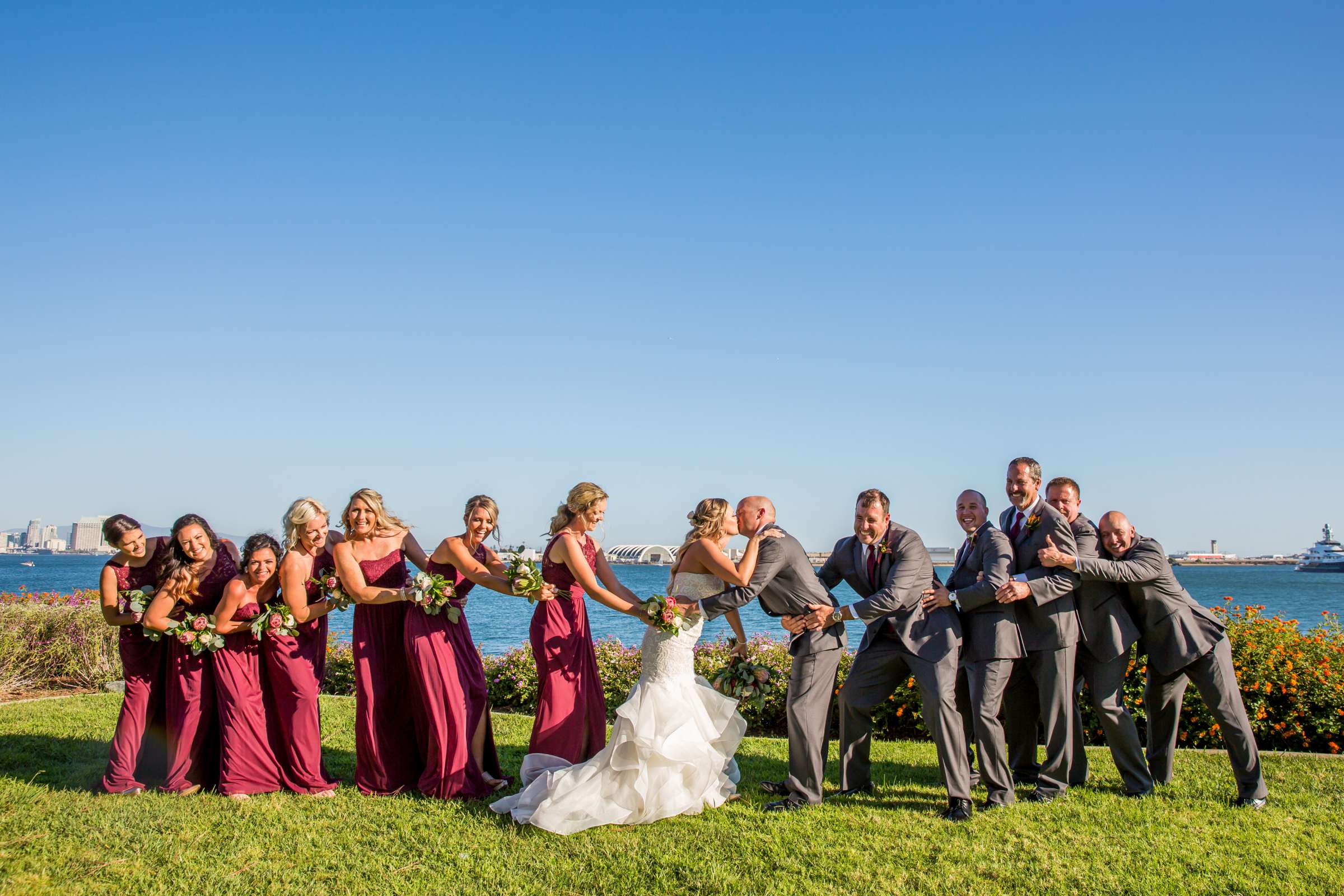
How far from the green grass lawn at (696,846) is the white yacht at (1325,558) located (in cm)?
15226

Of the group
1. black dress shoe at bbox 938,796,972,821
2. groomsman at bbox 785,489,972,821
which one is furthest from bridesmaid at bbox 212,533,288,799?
black dress shoe at bbox 938,796,972,821

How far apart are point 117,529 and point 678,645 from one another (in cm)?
495

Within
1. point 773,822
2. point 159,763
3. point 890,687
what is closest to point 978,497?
point 890,687

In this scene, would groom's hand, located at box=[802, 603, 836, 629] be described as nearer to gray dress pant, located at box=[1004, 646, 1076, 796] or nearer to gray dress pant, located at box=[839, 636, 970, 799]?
gray dress pant, located at box=[839, 636, 970, 799]

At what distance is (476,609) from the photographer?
53156 millimetres

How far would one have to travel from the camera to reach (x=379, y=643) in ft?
25.2

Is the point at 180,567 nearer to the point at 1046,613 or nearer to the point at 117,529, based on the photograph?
the point at 117,529

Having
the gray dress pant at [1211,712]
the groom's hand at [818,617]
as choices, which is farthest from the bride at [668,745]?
the gray dress pant at [1211,712]

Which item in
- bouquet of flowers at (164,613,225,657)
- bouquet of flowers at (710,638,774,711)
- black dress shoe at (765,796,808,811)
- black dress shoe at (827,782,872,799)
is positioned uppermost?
bouquet of flowers at (164,613,225,657)

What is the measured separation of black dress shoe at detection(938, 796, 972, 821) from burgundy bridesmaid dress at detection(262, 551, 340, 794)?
Result: 5015 mm

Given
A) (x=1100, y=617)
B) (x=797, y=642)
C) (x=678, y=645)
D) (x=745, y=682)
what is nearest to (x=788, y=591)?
Result: (x=797, y=642)

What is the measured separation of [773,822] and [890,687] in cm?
171

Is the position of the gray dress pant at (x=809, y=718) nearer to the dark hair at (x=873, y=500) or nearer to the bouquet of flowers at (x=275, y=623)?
the dark hair at (x=873, y=500)

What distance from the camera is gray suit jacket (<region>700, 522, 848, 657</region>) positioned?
23.6 feet
